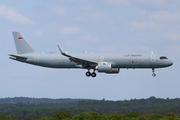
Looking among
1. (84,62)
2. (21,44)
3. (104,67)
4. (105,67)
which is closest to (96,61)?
(84,62)

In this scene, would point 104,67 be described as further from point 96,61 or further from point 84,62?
point 84,62

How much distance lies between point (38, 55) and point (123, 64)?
20547 mm

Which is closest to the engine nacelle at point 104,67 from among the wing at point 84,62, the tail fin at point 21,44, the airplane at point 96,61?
the airplane at point 96,61

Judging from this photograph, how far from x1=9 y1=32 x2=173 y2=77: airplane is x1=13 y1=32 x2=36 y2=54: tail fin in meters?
0.36

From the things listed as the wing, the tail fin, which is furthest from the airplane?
the tail fin

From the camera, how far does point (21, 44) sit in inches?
2844

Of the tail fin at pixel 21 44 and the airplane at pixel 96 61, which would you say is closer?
the airplane at pixel 96 61

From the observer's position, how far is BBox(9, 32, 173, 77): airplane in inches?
2422

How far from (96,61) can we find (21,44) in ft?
67.7

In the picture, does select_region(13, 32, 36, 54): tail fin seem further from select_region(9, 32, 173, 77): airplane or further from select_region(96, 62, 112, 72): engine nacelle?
select_region(96, 62, 112, 72): engine nacelle

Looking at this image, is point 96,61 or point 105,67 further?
point 96,61

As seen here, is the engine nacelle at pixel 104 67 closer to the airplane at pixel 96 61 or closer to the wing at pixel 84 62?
the airplane at pixel 96 61

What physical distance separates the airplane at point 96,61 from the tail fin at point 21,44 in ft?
1.18

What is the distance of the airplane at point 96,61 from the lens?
61.5 metres
